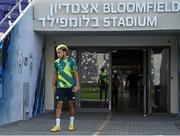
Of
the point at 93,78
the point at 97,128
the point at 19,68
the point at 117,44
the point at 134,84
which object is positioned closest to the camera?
the point at 97,128

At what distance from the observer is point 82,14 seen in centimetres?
1661

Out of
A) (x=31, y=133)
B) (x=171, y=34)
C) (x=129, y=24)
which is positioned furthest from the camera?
(x=171, y=34)

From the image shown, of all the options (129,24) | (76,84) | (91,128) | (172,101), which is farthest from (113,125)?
(172,101)

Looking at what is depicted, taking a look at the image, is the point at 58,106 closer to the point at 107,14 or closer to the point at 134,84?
the point at 107,14

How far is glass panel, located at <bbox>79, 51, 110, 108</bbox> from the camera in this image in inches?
774

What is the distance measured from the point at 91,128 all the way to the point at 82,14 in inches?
189

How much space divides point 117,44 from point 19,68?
5.31m

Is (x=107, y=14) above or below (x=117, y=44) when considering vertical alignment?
above

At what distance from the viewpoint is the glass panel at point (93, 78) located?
19672mm

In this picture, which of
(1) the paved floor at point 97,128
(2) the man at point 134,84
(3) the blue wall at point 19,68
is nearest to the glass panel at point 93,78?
(3) the blue wall at point 19,68

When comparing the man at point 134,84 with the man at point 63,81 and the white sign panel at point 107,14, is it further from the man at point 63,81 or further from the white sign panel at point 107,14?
the man at point 63,81

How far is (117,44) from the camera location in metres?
19.2

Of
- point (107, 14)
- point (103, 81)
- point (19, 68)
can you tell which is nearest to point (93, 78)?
point (103, 81)

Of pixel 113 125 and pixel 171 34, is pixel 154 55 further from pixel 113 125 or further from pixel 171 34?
pixel 113 125
